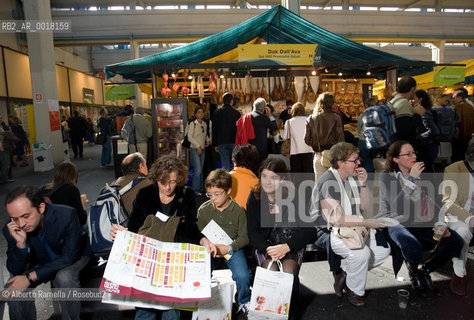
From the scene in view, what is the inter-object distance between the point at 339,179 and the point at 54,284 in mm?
2393

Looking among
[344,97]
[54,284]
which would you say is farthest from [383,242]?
[344,97]

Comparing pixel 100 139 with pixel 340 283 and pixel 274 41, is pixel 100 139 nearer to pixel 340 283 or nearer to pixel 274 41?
pixel 274 41

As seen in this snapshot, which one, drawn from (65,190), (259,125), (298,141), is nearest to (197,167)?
(259,125)

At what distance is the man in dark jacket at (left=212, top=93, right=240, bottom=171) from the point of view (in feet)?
19.9

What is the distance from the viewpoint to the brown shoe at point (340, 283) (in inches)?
113

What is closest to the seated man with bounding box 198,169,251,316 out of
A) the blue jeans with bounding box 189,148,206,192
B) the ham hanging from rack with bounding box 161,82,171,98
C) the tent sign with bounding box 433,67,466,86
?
the blue jeans with bounding box 189,148,206,192

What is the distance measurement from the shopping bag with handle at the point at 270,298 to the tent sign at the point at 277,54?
458 cm

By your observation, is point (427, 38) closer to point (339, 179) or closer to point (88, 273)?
point (339, 179)

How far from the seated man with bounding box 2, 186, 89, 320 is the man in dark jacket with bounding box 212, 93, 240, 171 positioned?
12.8ft

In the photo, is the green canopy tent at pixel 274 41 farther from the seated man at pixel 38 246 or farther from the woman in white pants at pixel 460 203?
the seated man at pixel 38 246

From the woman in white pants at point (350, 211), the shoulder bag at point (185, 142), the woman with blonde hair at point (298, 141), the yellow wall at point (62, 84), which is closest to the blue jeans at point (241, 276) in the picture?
the woman in white pants at point (350, 211)

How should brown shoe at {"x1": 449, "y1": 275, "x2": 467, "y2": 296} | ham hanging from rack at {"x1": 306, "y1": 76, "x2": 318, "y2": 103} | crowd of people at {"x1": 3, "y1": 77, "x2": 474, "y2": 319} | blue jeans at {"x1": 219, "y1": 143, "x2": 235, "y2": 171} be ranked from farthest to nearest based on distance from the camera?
ham hanging from rack at {"x1": 306, "y1": 76, "x2": 318, "y2": 103}, blue jeans at {"x1": 219, "y1": 143, "x2": 235, "y2": 171}, brown shoe at {"x1": 449, "y1": 275, "x2": 467, "y2": 296}, crowd of people at {"x1": 3, "y1": 77, "x2": 474, "y2": 319}

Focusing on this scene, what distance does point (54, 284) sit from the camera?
2.41 metres

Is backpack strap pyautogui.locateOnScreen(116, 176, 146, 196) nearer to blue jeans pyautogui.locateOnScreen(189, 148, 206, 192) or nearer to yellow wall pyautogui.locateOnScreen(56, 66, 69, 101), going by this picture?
blue jeans pyautogui.locateOnScreen(189, 148, 206, 192)
